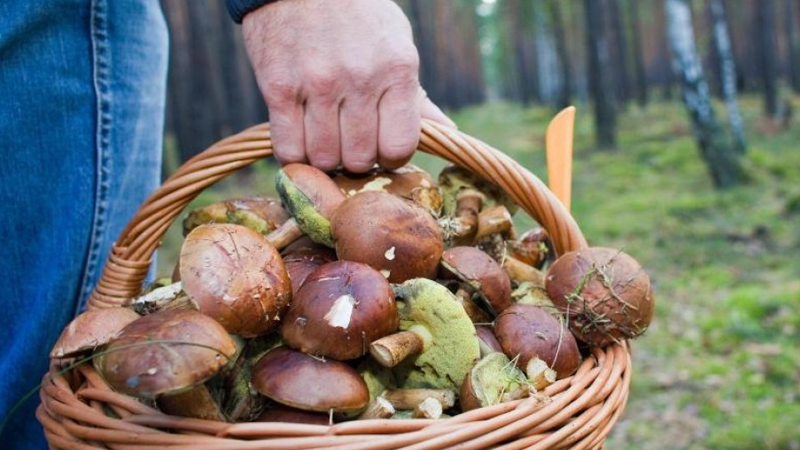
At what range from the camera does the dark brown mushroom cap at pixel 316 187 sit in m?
1.62

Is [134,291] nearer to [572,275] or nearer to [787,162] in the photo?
[572,275]

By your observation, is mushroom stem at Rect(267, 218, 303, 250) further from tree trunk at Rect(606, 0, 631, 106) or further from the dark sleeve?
tree trunk at Rect(606, 0, 631, 106)

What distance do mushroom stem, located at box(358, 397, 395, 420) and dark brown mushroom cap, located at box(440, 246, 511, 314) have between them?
1.11ft

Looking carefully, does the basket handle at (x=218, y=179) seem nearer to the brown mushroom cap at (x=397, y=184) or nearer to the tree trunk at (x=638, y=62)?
the brown mushroom cap at (x=397, y=184)

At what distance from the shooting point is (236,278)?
1.31m

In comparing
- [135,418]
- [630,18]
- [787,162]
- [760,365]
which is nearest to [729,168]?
[787,162]

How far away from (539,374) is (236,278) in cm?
59

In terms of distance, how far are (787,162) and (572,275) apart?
37.4ft

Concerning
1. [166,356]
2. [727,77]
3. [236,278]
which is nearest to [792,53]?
[727,77]

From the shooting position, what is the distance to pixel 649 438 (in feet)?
12.5

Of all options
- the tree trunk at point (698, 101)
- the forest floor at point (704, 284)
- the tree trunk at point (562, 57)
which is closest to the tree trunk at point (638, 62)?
the tree trunk at point (562, 57)

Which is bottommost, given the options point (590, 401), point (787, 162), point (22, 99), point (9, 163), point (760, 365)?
point (787, 162)

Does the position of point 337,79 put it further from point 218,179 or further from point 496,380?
point 496,380

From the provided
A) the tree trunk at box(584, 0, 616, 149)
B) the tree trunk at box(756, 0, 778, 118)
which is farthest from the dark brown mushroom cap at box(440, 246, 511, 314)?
the tree trunk at box(756, 0, 778, 118)
